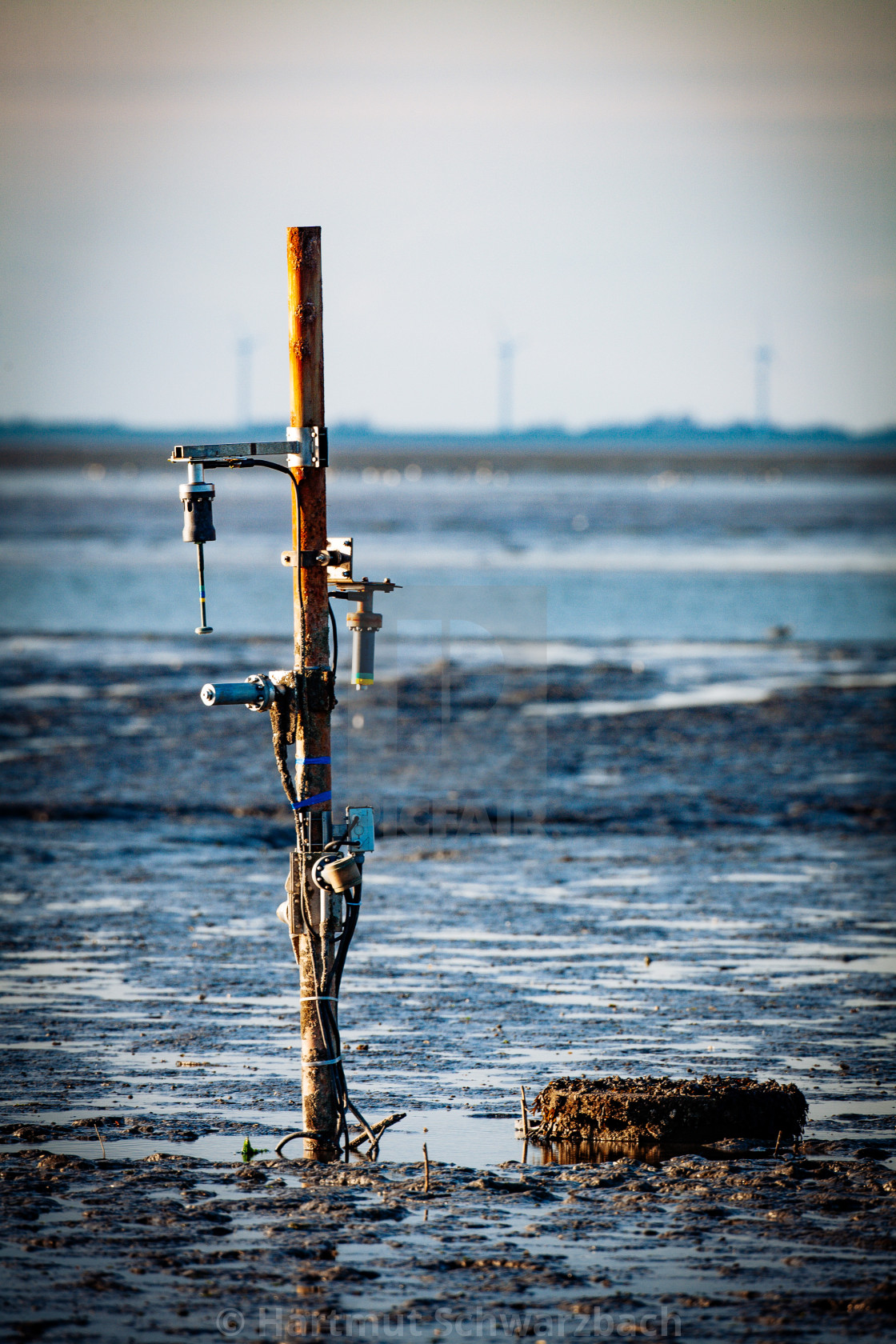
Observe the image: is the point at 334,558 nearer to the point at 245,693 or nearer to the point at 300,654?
the point at 300,654

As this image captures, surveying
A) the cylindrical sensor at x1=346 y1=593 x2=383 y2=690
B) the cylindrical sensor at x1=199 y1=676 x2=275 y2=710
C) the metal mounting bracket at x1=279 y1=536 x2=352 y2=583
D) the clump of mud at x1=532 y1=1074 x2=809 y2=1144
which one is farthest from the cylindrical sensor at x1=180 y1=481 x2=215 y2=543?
the clump of mud at x1=532 y1=1074 x2=809 y2=1144

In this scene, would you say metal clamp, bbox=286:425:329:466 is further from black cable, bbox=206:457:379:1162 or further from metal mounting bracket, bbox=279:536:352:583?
metal mounting bracket, bbox=279:536:352:583

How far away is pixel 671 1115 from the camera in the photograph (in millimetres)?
8844

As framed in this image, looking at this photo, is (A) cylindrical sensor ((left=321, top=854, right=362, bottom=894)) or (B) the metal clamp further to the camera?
(B) the metal clamp

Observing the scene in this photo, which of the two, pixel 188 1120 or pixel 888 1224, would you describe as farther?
pixel 188 1120

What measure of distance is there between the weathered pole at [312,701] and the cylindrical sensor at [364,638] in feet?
0.63

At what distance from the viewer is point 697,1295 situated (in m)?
6.79

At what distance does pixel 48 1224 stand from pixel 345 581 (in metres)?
3.23

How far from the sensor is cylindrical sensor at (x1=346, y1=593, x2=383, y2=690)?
8797 millimetres

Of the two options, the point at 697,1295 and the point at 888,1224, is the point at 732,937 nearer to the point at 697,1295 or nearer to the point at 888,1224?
the point at 888,1224

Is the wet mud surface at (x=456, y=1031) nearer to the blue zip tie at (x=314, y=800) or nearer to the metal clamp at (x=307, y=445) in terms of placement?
the blue zip tie at (x=314, y=800)

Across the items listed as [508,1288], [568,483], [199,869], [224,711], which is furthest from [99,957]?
[568,483]

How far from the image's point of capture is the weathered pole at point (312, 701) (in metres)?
8.59

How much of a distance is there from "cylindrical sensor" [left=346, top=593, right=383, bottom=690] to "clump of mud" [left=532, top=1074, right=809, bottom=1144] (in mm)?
2337
